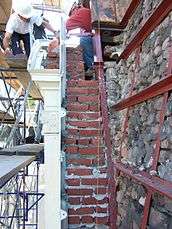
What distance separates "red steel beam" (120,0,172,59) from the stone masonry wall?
7cm

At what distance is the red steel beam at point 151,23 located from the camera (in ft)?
12.4

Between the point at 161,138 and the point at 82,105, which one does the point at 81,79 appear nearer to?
the point at 82,105

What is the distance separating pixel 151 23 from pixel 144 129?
1.24 metres

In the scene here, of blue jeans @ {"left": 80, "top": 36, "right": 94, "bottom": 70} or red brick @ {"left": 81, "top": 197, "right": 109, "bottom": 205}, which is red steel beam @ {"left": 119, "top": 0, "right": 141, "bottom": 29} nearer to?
blue jeans @ {"left": 80, "top": 36, "right": 94, "bottom": 70}

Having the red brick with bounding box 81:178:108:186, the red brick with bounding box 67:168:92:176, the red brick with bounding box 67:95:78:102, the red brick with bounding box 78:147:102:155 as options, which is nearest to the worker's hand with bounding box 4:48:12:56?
the red brick with bounding box 67:95:78:102

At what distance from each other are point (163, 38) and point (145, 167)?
1.36m

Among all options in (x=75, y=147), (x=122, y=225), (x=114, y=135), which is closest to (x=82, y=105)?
(x=75, y=147)

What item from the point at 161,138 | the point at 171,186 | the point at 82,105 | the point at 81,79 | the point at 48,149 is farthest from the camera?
the point at 81,79

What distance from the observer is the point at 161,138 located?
3.47m

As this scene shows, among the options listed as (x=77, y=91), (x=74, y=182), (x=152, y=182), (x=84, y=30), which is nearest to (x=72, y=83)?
(x=77, y=91)

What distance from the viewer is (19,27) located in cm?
591

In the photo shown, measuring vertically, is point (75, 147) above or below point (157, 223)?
above

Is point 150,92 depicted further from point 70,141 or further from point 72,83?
point 72,83

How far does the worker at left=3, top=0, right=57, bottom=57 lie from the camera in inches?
227
